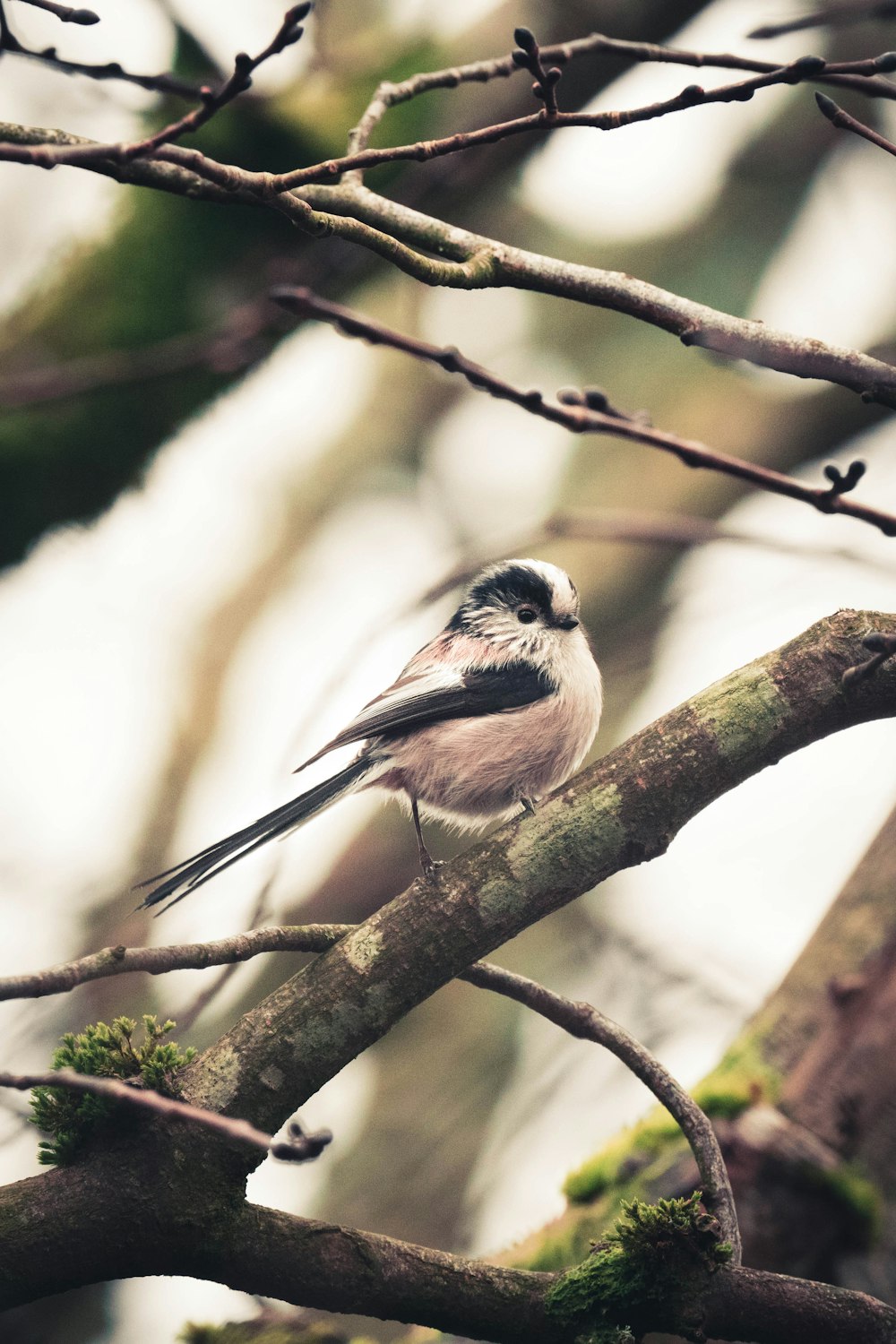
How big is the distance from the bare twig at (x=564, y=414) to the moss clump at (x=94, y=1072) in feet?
3.93

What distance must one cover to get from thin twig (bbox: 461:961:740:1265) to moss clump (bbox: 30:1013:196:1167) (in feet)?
1.95

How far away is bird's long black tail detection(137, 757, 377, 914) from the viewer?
225 centimetres

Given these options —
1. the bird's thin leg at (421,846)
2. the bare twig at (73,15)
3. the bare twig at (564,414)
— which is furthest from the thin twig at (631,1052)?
the bare twig at (73,15)

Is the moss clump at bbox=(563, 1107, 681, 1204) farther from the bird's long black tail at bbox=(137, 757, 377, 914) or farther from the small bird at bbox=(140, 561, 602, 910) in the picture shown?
the bird's long black tail at bbox=(137, 757, 377, 914)

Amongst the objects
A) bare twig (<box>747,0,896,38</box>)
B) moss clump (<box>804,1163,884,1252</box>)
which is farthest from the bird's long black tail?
bare twig (<box>747,0,896,38</box>)

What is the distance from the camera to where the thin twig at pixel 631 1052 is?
85.0 inches

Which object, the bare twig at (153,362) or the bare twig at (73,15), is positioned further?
the bare twig at (153,362)

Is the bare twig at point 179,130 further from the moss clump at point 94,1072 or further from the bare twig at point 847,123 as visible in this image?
the moss clump at point 94,1072

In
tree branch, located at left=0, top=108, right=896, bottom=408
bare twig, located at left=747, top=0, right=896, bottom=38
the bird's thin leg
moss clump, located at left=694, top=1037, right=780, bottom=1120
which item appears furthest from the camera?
moss clump, located at left=694, top=1037, right=780, bottom=1120

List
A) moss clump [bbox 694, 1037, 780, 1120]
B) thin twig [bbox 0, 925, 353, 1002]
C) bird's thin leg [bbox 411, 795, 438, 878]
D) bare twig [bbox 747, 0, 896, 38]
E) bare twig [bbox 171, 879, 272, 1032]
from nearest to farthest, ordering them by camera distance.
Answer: thin twig [bbox 0, 925, 353, 1002] → bare twig [bbox 747, 0, 896, 38] → bare twig [bbox 171, 879, 272, 1032] → bird's thin leg [bbox 411, 795, 438, 878] → moss clump [bbox 694, 1037, 780, 1120]

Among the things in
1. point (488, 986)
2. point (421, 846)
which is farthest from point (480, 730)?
point (488, 986)

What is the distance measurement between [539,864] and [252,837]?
2.56ft

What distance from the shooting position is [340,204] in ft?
6.54

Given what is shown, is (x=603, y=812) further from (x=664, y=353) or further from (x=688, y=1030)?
(x=664, y=353)
